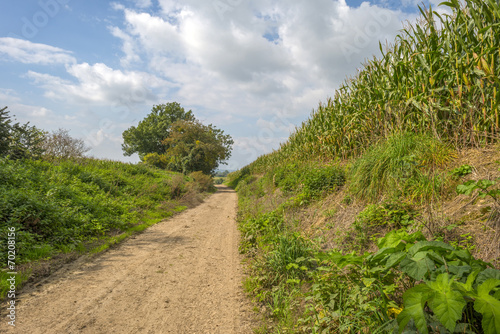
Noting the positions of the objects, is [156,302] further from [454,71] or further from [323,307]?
[454,71]

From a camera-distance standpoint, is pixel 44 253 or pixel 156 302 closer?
pixel 156 302

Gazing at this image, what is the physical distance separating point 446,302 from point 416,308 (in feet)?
0.64

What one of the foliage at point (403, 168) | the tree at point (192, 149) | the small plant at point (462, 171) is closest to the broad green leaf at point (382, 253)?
the foliage at point (403, 168)

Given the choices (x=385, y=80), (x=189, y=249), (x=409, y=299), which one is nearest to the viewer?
(x=409, y=299)

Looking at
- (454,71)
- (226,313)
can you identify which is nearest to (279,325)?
(226,313)

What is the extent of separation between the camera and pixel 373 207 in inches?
182

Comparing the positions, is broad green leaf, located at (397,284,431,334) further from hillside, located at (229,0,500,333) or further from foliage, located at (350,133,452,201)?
foliage, located at (350,133,452,201)

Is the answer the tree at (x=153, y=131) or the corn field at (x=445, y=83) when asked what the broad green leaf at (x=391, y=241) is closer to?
the corn field at (x=445, y=83)

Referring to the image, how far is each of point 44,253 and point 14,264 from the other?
2.48 ft

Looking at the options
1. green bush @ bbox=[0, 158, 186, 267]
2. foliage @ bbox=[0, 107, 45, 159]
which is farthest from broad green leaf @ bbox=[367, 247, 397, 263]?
foliage @ bbox=[0, 107, 45, 159]

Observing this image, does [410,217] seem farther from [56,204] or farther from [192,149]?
[192,149]

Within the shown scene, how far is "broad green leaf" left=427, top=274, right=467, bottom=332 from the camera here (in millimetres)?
1705

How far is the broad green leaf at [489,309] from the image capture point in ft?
5.55

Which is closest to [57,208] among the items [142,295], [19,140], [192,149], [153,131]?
[142,295]
